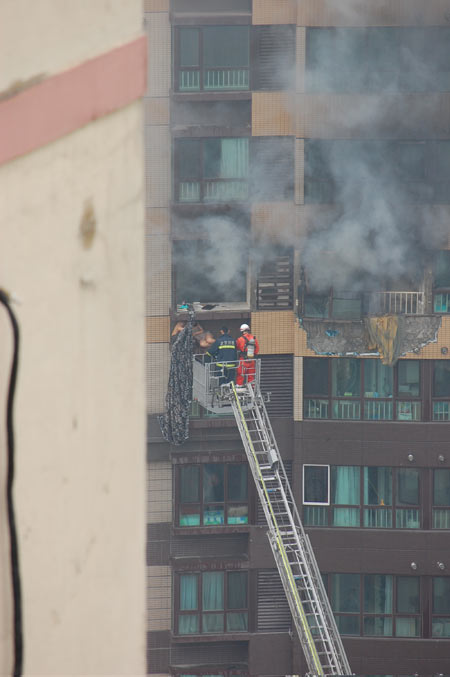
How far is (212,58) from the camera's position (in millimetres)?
21328

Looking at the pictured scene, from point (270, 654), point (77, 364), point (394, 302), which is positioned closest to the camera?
point (77, 364)

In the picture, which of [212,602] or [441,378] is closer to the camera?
[441,378]

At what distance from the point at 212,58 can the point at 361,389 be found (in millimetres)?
7157

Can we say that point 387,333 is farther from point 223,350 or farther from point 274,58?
point 274,58

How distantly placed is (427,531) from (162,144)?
936cm

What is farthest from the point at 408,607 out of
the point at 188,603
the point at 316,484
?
the point at 188,603

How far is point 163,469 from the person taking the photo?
22.6 meters

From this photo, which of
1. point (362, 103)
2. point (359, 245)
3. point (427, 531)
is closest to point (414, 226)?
point (359, 245)

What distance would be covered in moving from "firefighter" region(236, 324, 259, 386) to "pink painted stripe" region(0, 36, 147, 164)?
57.2ft

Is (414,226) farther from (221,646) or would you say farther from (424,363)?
(221,646)

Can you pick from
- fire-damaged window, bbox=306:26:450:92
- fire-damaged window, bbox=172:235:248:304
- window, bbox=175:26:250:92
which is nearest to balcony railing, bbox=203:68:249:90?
window, bbox=175:26:250:92

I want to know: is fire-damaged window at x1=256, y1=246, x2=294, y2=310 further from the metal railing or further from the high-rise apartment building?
the metal railing

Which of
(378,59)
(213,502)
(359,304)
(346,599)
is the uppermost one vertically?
(378,59)

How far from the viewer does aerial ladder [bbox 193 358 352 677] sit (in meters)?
19.2
